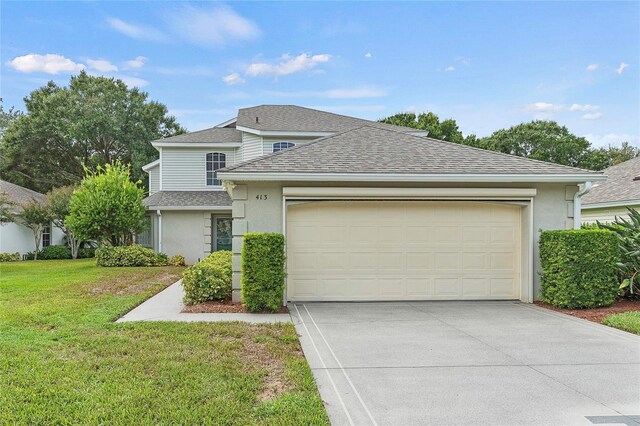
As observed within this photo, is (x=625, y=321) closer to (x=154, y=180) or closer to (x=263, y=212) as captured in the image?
(x=263, y=212)

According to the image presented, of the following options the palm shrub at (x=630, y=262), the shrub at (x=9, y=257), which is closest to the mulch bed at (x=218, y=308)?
the palm shrub at (x=630, y=262)

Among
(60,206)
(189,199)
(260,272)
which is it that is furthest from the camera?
(60,206)

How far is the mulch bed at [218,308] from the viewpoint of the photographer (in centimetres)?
834

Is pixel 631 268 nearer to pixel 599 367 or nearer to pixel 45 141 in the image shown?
pixel 599 367

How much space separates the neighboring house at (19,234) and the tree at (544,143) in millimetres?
34145

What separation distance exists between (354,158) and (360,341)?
4744 millimetres

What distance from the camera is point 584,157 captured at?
127 ft

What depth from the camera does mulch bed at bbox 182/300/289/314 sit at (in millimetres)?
8336

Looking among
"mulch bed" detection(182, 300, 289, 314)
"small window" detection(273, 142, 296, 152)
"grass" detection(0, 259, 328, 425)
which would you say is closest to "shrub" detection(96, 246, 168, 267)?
"small window" detection(273, 142, 296, 152)

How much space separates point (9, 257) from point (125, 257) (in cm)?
921

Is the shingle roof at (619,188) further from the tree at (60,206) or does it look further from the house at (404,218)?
the tree at (60,206)

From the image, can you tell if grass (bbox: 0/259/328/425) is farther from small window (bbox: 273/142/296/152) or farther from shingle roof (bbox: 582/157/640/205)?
shingle roof (bbox: 582/157/640/205)

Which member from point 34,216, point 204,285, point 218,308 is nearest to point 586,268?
point 218,308

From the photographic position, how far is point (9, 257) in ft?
72.1
